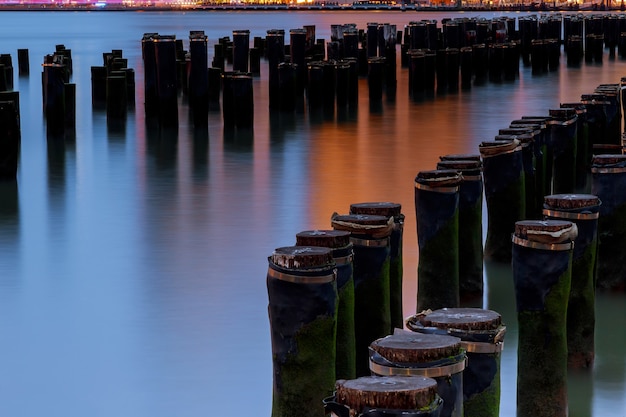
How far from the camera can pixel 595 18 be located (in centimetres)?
4009

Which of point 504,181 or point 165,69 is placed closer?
point 504,181

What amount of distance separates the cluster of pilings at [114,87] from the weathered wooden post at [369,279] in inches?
544

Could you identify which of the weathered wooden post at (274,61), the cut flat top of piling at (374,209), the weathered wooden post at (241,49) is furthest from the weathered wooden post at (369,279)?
the weathered wooden post at (241,49)

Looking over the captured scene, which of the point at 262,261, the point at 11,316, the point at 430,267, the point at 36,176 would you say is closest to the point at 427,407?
the point at 430,267

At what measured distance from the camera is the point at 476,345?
4984 millimetres

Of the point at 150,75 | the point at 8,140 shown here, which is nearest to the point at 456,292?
the point at 8,140

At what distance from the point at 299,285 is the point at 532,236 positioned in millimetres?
1421

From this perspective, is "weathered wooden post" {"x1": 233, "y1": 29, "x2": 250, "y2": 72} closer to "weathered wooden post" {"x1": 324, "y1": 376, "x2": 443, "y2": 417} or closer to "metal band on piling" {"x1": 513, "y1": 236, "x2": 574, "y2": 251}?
"metal band on piling" {"x1": 513, "y1": 236, "x2": 574, "y2": 251}

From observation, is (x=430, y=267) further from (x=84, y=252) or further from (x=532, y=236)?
(x=84, y=252)

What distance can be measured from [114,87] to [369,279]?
1426cm

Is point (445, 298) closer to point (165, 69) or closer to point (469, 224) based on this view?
point (469, 224)

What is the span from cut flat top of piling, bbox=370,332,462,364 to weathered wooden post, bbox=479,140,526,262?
430 centimetres

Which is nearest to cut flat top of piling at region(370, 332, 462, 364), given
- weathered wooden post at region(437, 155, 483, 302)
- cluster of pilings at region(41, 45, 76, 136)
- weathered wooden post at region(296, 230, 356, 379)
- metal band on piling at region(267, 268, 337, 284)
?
metal band on piling at region(267, 268, 337, 284)

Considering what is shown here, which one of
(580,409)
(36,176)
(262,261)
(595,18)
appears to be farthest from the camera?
(595,18)
